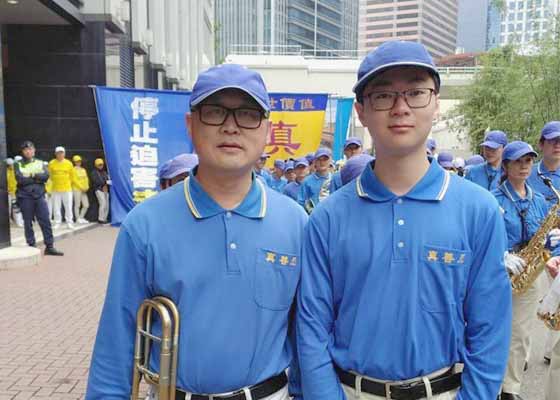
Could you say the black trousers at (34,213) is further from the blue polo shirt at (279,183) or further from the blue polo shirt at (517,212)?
the blue polo shirt at (517,212)

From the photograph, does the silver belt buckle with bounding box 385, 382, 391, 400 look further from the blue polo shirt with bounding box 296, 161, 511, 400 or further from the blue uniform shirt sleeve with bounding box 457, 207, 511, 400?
the blue uniform shirt sleeve with bounding box 457, 207, 511, 400

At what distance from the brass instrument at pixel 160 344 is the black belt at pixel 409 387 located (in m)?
0.63

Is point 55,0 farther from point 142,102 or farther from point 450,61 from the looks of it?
point 450,61

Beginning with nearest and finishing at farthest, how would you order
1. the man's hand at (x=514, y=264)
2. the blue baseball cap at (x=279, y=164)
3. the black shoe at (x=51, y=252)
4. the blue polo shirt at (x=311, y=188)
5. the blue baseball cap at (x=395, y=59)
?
the blue baseball cap at (x=395, y=59) < the man's hand at (x=514, y=264) < the blue polo shirt at (x=311, y=188) < the black shoe at (x=51, y=252) < the blue baseball cap at (x=279, y=164)

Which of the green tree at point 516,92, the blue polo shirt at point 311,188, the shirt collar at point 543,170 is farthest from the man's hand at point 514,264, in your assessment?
the green tree at point 516,92

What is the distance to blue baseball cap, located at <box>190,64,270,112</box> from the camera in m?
1.80

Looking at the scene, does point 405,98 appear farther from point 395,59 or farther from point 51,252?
point 51,252

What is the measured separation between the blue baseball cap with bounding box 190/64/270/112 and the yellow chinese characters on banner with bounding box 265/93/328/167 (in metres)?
7.20

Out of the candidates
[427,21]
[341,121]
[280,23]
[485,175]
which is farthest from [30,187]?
[427,21]

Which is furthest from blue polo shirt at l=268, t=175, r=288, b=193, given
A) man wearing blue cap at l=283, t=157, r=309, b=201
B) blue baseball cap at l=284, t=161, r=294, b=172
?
man wearing blue cap at l=283, t=157, r=309, b=201

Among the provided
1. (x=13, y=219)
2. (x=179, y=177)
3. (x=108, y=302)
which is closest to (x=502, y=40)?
(x=13, y=219)

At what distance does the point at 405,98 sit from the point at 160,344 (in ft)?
3.86

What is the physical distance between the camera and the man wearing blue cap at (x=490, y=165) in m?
5.34

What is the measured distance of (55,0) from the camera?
459 inches
